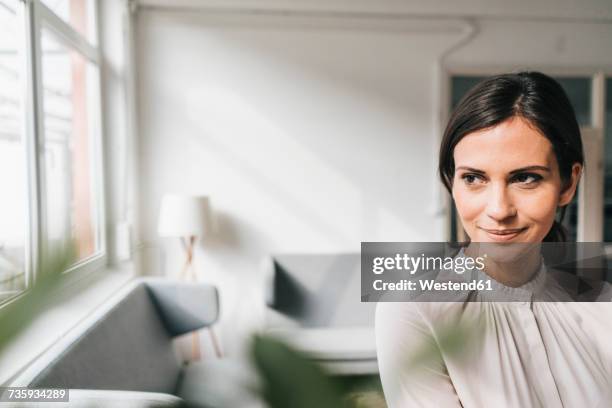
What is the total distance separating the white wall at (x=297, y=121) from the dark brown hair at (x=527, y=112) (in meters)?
2.26

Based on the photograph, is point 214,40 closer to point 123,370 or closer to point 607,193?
point 123,370

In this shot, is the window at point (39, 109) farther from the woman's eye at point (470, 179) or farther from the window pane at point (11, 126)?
the woman's eye at point (470, 179)

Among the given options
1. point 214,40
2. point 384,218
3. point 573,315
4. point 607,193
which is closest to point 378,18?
point 214,40

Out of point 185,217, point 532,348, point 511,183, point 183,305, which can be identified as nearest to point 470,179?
point 511,183

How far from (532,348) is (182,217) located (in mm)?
2008

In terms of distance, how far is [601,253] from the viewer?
0.56m

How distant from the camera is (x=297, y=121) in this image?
8.94 feet

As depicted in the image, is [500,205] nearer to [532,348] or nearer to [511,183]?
[511,183]

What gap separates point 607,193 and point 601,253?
279cm

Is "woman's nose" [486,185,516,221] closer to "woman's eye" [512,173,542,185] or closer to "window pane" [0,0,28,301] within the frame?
"woman's eye" [512,173,542,185]

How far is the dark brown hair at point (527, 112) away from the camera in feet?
1.49

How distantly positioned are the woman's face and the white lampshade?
1.96 meters

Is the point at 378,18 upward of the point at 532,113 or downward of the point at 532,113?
upward

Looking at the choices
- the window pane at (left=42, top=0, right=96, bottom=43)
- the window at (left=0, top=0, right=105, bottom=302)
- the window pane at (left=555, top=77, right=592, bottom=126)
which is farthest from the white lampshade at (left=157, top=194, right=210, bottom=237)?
the window pane at (left=555, top=77, right=592, bottom=126)
